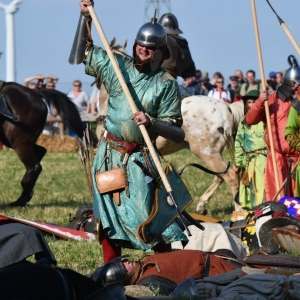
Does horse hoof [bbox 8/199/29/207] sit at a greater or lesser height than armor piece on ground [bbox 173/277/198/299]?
lesser

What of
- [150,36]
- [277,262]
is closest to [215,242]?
[277,262]

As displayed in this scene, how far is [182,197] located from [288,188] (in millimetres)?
3268

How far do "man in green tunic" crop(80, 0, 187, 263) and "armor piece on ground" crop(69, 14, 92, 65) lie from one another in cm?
5

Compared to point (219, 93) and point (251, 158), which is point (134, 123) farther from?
point (219, 93)

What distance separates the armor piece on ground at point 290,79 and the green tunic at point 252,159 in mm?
986

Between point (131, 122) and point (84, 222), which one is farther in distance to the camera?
point (84, 222)

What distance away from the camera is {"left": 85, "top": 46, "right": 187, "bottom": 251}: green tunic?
6.80 metres

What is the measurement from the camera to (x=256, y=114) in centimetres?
1012

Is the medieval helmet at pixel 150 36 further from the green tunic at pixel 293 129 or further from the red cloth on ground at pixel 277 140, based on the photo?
the red cloth on ground at pixel 277 140

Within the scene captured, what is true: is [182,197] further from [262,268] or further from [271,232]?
[271,232]

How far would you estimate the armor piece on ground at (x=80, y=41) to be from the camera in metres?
6.79

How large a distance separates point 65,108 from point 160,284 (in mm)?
7550

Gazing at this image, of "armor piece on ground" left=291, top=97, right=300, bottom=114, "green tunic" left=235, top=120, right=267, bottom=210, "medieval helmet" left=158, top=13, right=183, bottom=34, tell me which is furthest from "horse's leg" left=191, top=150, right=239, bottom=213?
"armor piece on ground" left=291, top=97, right=300, bottom=114

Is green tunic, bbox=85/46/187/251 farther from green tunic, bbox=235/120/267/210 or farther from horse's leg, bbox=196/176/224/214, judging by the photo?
horse's leg, bbox=196/176/224/214
